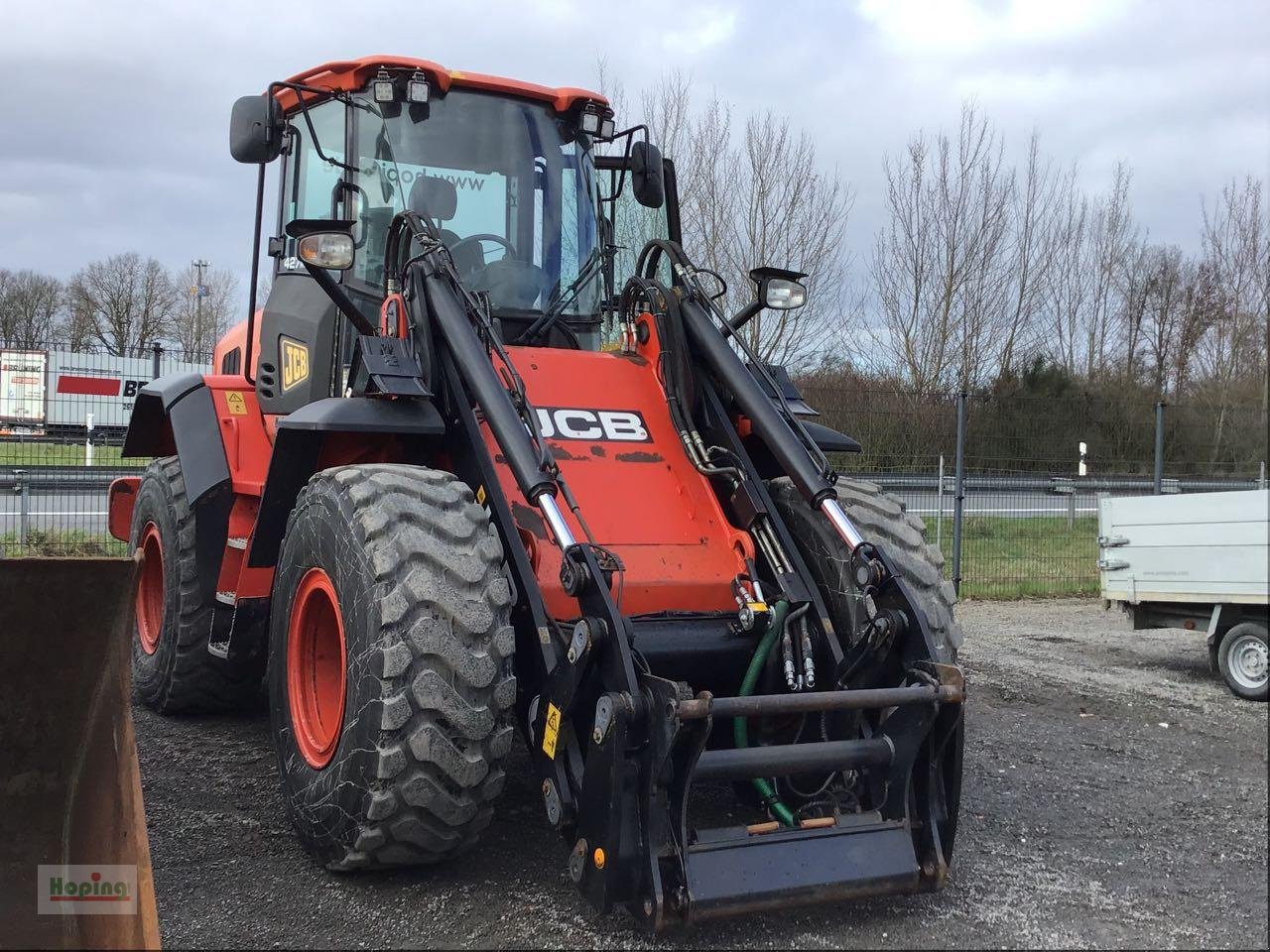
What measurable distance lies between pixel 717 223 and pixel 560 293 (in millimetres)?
11509

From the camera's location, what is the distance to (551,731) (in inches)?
137

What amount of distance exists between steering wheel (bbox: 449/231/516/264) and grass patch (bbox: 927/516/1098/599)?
A: 301 inches

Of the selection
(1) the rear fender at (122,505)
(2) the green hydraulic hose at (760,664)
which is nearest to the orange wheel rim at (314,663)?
(2) the green hydraulic hose at (760,664)

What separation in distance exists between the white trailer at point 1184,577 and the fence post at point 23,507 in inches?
367

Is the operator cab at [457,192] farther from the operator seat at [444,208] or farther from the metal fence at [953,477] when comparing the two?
the metal fence at [953,477]

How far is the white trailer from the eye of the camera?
7066mm

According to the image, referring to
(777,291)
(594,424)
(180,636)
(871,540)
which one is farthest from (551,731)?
(180,636)

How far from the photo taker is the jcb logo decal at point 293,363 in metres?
5.24

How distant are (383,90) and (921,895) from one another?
3.71m

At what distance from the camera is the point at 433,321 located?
4.41 m

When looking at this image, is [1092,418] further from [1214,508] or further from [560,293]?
[560,293]

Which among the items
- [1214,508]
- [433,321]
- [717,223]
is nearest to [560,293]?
[433,321]

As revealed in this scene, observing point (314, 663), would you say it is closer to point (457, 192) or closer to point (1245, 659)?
point (457, 192)

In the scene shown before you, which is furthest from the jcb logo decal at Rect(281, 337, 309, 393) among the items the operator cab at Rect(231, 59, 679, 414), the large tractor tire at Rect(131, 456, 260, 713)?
the large tractor tire at Rect(131, 456, 260, 713)
